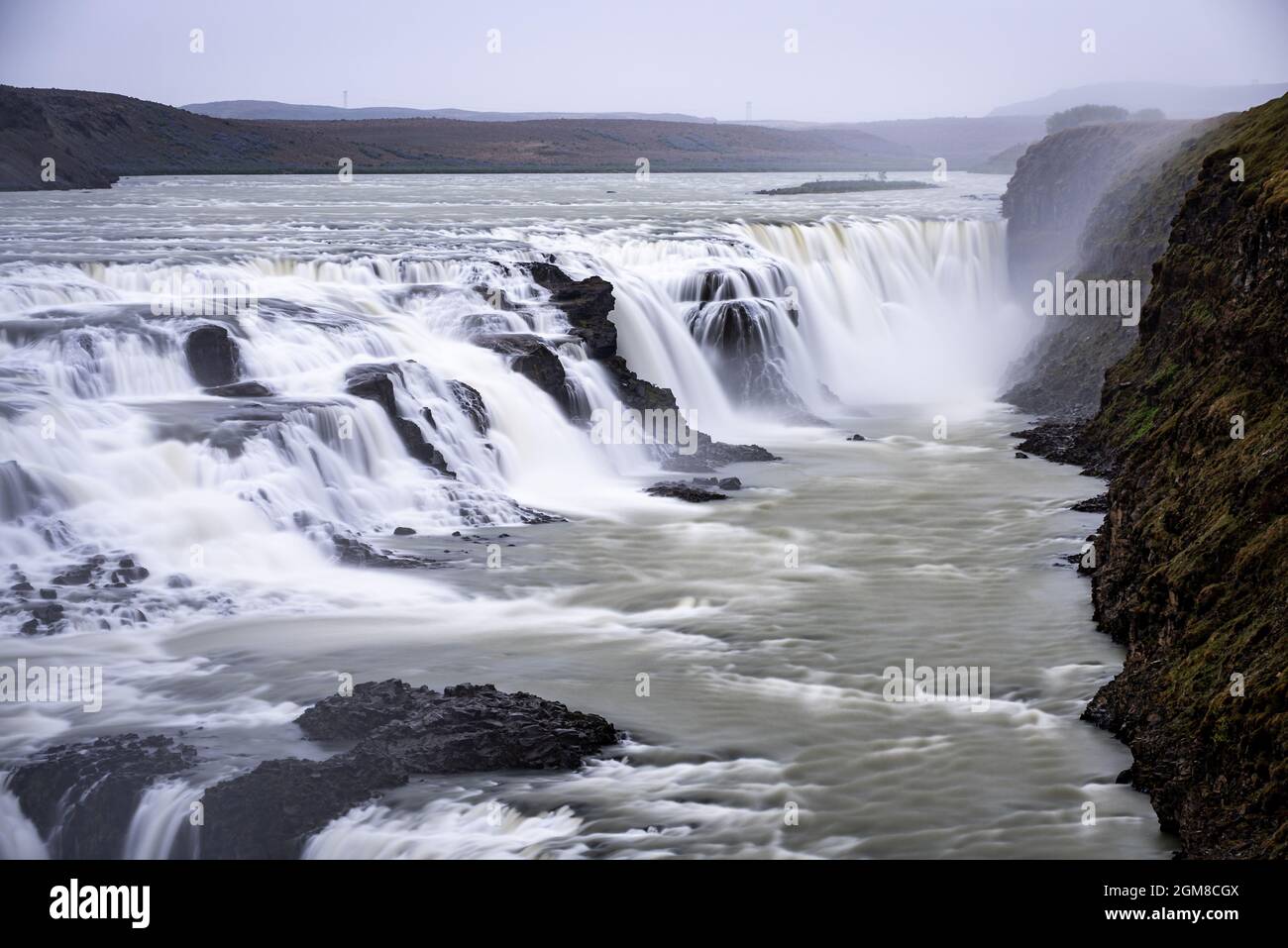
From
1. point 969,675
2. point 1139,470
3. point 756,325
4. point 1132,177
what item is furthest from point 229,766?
point 1132,177

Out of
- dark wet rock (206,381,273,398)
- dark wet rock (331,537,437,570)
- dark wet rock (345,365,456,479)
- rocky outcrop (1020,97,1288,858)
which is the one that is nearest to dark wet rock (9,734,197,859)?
dark wet rock (331,537,437,570)

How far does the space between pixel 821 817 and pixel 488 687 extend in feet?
11.0

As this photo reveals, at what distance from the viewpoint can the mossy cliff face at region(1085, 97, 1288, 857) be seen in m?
9.17

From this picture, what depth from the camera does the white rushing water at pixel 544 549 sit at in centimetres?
1071

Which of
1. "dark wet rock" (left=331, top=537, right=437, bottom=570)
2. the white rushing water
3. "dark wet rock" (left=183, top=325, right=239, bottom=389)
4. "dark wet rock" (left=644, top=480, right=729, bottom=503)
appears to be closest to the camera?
the white rushing water

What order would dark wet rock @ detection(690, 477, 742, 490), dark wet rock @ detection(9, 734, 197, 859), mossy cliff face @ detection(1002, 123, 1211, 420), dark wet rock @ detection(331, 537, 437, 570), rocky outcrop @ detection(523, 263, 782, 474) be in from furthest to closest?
mossy cliff face @ detection(1002, 123, 1211, 420), rocky outcrop @ detection(523, 263, 782, 474), dark wet rock @ detection(690, 477, 742, 490), dark wet rock @ detection(331, 537, 437, 570), dark wet rock @ detection(9, 734, 197, 859)

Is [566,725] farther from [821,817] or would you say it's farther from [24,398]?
A: [24,398]

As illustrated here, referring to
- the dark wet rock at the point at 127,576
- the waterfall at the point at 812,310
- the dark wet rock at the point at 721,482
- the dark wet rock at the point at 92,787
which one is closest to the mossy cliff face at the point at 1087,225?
the waterfall at the point at 812,310

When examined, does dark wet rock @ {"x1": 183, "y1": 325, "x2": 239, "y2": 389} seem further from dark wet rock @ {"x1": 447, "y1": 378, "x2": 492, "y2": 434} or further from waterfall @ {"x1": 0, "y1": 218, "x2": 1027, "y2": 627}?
dark wet rock @ {"x1": 447, "y1": 378, "x2": 492, "y2": 434}

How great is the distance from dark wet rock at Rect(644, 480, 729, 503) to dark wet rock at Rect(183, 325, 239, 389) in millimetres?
6509

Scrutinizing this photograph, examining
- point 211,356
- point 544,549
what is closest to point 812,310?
point 211,356

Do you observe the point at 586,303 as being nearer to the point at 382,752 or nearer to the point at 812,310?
the point at 812,310

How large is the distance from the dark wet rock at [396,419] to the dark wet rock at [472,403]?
A: 1.29 metres

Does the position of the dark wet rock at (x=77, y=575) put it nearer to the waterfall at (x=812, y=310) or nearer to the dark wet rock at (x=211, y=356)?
the dark wet rock at (x=211, y=356)
